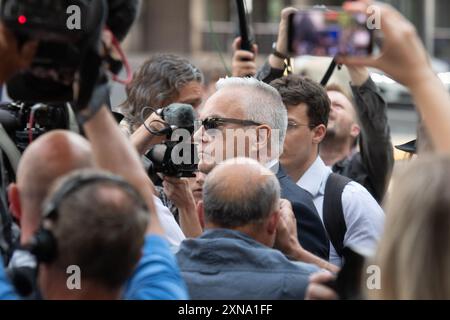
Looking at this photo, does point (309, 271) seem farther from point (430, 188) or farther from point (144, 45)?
point (144, 45)

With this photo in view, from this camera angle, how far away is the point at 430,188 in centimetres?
218

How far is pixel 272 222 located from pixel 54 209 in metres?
1.00

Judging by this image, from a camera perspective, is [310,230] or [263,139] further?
[263,139]

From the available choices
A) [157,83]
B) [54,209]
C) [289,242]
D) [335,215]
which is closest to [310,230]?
[335,215]

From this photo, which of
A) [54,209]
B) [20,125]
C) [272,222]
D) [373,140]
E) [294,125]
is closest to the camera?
[54,209]

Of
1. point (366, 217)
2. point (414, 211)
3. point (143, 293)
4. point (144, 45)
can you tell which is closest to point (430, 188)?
point (414, 211)

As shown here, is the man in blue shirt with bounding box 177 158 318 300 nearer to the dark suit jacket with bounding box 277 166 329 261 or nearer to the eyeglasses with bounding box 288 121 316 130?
the dark suit jacket with bounding box 277 166 329 261

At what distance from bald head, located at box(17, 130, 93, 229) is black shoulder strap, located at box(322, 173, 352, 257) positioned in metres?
1.69

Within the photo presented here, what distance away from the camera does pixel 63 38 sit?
2.22 meters

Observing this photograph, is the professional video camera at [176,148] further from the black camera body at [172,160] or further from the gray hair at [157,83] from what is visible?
the gray hair at [157,83]

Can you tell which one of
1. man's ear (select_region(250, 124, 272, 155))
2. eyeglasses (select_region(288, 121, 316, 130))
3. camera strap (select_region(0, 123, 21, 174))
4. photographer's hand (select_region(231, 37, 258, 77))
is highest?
photographer's hand (select_region(231, 37, 258, 77))

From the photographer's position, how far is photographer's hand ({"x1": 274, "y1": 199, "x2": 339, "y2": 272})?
3.31 metres

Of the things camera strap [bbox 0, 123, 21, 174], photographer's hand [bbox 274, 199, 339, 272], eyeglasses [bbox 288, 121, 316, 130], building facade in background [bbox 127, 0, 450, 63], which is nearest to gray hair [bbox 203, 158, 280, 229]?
photographer's hand [bbox 274, 199, 339, 272]

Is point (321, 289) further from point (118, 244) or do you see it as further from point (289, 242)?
point (289, 242)
